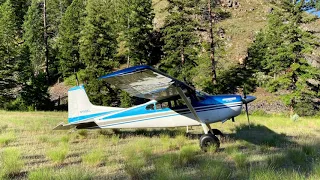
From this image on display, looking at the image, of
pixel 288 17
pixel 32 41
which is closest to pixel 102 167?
pixel 288 17

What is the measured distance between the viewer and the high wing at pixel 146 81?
6.04m

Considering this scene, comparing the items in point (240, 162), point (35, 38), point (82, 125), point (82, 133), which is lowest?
point (240, 162)

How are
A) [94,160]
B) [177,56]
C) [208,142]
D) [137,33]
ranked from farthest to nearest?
[137,33] → [177,56] → [208,142] → [94,160]

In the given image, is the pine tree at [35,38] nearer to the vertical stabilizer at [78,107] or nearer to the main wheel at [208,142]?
the vertical stabilizer at [78,107]

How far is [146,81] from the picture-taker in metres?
6.73

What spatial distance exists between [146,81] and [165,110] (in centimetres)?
219

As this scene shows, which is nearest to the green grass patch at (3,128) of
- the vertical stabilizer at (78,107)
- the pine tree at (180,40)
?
the vertical stabilizer at (78,107)

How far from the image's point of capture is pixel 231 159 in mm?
6137

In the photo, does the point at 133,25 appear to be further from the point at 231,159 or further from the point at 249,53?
the point at 231,159

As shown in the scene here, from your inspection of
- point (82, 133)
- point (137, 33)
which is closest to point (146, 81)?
point (82, 133)

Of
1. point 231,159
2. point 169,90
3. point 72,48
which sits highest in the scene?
point 72,48

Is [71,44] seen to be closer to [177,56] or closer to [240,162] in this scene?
[177,56]

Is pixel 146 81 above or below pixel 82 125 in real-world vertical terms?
above

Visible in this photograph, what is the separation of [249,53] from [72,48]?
25.9m
